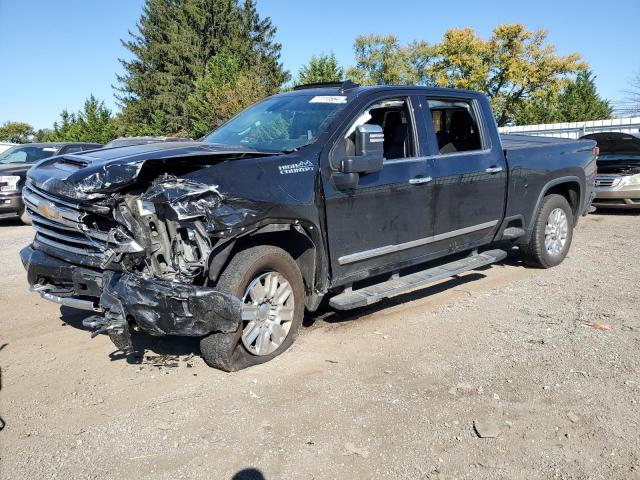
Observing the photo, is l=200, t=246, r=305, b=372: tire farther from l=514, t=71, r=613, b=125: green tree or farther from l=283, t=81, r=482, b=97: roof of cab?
l=514, t=71, r=613, b=125: green tree

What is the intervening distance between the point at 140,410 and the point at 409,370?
191cm

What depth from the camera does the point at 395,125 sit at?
5.42 metres

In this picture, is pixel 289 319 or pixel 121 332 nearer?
pixel 121 332

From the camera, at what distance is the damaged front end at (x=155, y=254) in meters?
3.64

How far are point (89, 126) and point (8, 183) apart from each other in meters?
24.8

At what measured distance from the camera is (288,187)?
4.20 m

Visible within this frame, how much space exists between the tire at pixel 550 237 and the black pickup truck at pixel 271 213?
73 cm

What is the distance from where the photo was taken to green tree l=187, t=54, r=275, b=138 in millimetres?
24594

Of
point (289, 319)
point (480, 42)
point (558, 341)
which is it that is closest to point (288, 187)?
point (289, 319)

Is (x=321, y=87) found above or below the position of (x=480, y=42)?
below

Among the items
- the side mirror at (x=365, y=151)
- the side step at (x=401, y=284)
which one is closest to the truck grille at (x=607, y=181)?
the side step at (x=401, y=284)

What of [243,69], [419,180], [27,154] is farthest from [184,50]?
[419,180]

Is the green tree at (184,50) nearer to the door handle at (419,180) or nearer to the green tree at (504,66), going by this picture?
the green tree at (504,66)

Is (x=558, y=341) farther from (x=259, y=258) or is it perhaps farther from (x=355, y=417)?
(x=259, y=258)
